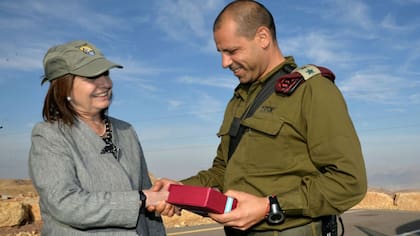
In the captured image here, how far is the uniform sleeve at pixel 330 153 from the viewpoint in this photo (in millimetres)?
2611

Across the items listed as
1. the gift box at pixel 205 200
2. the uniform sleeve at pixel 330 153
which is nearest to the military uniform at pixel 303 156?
the uniform sleeve at pixel 330 153

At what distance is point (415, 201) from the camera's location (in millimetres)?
20047

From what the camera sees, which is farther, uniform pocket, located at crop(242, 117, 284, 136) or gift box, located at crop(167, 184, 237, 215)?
uniform pocket, located at crop(242, 117, 284, 136)

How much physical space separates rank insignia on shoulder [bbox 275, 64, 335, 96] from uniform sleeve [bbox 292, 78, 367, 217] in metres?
0.06

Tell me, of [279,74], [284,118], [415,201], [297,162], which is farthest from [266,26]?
[415,201]

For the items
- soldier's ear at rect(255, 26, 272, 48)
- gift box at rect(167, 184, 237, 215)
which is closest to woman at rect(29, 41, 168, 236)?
gift box at rect(167, 184, 237, 215)

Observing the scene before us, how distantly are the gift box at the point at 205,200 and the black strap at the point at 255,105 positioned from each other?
0.48 metres

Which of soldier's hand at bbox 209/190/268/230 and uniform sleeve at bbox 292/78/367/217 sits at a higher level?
uniform sleeve at bbox 292/78/367/217

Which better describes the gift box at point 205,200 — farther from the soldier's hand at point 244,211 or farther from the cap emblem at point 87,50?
the cap emblem at point 87,50

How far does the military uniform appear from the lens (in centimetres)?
262

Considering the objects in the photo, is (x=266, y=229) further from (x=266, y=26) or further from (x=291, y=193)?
(x=266, y=26)

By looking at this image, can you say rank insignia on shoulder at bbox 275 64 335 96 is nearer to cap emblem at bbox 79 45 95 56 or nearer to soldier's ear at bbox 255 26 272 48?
soldier's ear at bbox 255 26 272 48

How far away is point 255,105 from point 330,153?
1.86ft

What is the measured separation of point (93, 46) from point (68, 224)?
3.62ft
